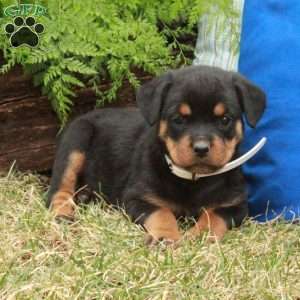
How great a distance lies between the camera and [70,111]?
17.4ft

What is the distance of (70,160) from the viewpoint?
5.09 meters

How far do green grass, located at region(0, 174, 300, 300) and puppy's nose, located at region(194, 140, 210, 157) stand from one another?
0.44m

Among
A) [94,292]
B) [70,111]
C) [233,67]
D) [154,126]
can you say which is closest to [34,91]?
[70,111]

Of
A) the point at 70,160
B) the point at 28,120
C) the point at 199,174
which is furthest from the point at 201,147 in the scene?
the point at 28,120

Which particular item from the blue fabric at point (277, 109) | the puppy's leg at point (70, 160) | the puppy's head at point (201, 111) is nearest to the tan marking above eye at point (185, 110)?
the puppy's head at point (201, 111)

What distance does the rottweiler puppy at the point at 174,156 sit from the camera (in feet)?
13.7

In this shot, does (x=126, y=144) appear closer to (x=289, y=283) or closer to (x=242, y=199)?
(x=242, y=199)

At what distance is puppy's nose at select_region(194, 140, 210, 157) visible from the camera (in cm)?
406

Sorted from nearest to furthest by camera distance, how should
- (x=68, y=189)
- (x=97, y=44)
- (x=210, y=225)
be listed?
(x=210, y=225) < (x=97, y=44) < (x=68, y=189)

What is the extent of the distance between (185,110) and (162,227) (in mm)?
638

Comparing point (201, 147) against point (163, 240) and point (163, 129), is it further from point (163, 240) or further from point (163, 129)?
point (163, 240)

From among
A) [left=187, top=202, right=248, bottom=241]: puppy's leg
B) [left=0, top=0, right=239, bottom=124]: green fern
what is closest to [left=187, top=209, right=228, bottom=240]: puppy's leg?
[left=187, top=202, right=248, bottom=241]: puppy's leg

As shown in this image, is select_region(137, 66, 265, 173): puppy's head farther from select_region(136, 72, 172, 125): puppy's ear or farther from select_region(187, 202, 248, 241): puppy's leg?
select_region(187, 202, 248, 241): puppy's leg

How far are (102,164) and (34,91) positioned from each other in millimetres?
659
